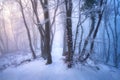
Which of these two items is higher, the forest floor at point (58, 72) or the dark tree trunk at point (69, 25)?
the dark tree trunk at point (69, 25)

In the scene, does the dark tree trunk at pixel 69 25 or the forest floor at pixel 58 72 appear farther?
the dark tree trunk at pixel 69 25

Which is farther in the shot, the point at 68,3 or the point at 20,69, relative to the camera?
the point at 20,69

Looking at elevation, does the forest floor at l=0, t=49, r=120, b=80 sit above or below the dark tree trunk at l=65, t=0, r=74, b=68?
below

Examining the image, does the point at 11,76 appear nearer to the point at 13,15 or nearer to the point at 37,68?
the point at 37,68

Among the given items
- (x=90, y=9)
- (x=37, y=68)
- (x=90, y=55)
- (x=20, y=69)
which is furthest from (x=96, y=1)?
(x=20, y=69)

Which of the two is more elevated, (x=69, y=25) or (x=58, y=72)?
(x=69, y=25)

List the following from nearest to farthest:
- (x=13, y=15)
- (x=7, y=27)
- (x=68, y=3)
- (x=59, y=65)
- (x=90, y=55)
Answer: (x=68, y=3)
(x=59, y=65)
(x=90, y=55)
(x=13, y=15)
(x=7, y=27)

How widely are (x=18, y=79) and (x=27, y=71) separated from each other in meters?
1.00

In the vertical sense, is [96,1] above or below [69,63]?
above

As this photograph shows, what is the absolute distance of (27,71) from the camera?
15.1 metres

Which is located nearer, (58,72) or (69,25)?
(69,25)

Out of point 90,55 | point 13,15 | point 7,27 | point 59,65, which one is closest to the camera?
point 59,65

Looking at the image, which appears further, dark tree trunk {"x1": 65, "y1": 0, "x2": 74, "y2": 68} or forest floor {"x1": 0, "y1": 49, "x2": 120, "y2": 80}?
dark tree trunk {"x1": 65, "y1": 0, "x2": 74, "y2": 68}

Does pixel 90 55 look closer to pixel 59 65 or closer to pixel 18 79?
pixel 59 65
